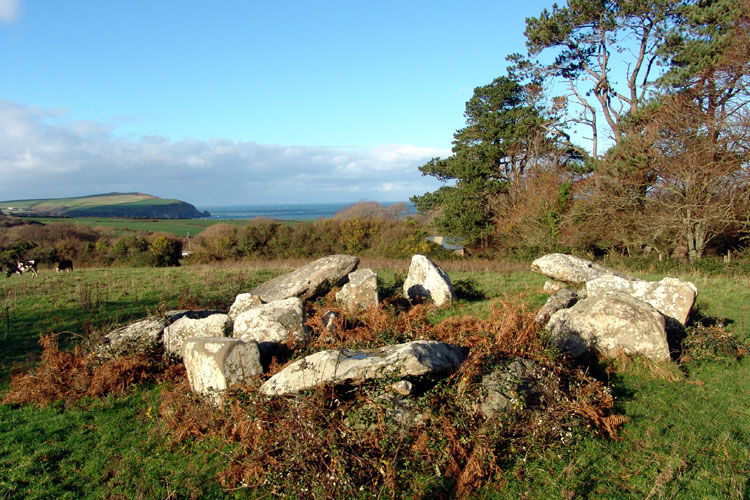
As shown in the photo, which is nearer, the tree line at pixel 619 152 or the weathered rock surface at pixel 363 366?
the weathered rock surface at pixel 363 366

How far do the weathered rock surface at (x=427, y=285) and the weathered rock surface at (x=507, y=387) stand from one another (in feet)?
17.9

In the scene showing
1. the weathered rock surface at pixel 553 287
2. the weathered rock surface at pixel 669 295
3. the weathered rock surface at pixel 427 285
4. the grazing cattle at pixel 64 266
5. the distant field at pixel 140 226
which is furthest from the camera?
the distant field at pixel 140 226

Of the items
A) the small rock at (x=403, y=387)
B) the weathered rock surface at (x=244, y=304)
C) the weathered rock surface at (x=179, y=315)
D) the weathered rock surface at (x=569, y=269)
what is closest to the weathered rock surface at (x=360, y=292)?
the weathered rock surface at (x=244, y=304)

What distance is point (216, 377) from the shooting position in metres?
5.82

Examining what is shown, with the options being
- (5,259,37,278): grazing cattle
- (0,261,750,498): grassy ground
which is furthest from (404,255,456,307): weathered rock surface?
(5,259,37,278): grazing cattle

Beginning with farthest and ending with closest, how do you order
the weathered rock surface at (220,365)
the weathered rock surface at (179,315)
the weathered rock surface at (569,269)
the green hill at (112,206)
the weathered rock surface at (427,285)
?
the green hill at (112,206), the weathered rock surface at (569,269), the weathered rock surface at (427,285), the weathered rock surface at (179,315), the weathered rock surface at (220,365)

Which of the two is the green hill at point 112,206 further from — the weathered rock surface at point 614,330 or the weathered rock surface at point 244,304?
the weathered rock surface at point 614,330

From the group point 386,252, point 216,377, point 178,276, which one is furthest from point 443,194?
point 216,377

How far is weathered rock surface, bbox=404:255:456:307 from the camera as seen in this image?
11.3 m

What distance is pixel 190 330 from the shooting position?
7945 mm

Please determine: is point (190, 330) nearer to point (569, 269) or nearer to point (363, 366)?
point (363, 366)

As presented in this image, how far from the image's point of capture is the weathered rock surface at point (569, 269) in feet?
39.8

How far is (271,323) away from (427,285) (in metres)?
5.08

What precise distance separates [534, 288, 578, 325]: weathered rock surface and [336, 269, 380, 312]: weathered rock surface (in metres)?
3.47
